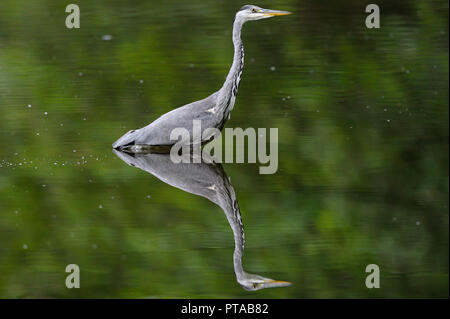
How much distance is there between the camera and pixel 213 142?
3.72 metres

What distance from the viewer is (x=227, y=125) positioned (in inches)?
153

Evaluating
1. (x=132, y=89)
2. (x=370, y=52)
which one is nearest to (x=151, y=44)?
(x=132, y=89)

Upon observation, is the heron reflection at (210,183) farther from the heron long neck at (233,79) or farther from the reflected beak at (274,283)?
the heron long neck at (233,79)

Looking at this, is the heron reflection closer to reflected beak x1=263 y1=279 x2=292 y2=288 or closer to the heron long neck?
reflected beak x1=263 y1=279 x2=292 y2=288

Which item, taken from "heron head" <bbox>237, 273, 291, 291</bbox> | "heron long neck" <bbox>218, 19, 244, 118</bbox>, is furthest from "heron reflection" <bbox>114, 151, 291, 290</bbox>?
"heron long neck" <bbox>218, 19, 244, 118</bbox>

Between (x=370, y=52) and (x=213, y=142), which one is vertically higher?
(x=370, y=52)

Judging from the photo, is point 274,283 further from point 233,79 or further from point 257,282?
point 233,79

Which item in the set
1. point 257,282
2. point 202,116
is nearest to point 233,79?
point 202,116

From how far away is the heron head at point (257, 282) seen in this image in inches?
105

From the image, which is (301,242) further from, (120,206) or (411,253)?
(120,206)

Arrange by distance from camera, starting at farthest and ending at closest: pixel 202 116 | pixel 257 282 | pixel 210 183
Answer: pixel 202 116, pixel 210 183, pixel 257 282

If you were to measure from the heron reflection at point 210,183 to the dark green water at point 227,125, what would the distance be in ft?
0.13

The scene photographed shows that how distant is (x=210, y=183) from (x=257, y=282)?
2.25ft

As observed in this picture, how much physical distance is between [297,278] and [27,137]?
1.89 m
